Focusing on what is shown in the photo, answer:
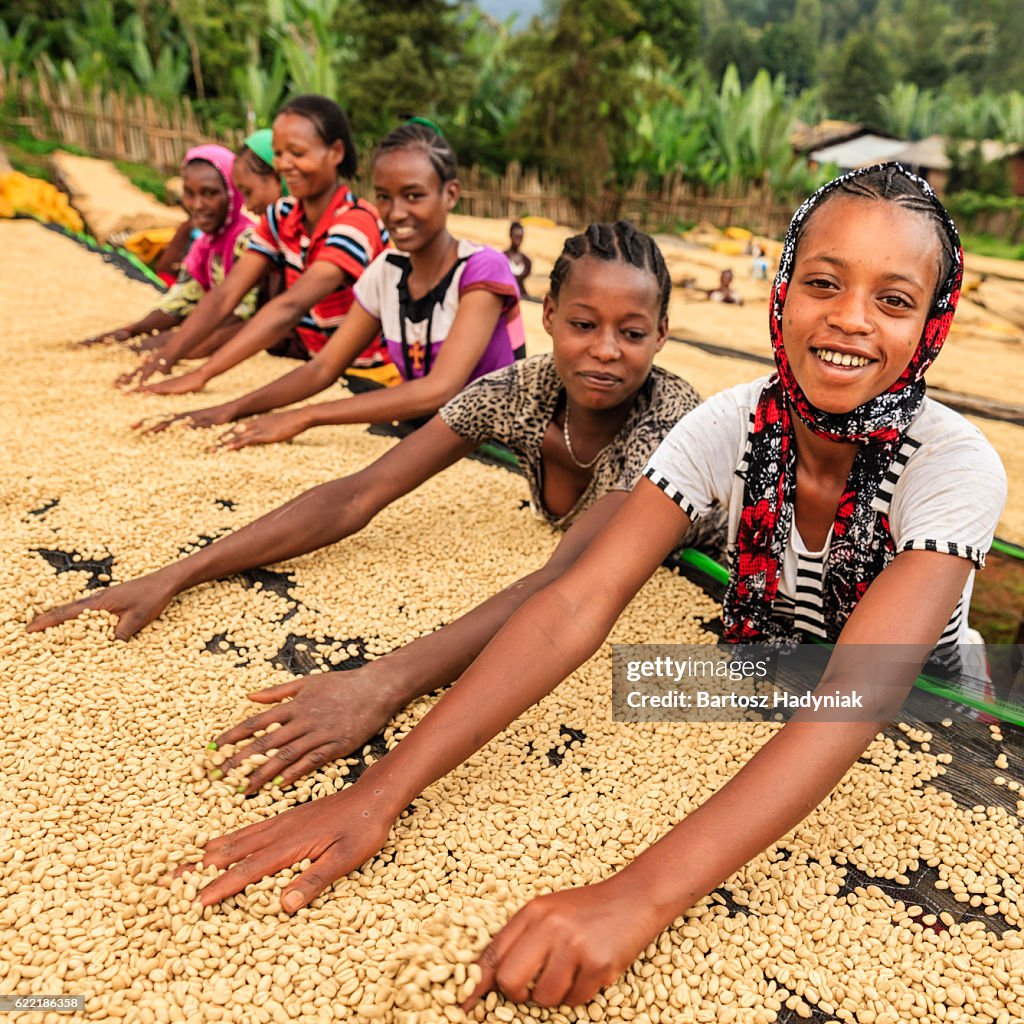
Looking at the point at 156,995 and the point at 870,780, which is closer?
the point at 156,995

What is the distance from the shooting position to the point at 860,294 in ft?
3.98

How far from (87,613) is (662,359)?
4.74 m

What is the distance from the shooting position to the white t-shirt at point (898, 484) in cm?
122

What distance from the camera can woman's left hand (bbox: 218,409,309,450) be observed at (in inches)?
109

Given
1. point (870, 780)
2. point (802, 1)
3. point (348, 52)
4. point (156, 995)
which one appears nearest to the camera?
point (156, 995)

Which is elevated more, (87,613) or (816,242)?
(816,242)

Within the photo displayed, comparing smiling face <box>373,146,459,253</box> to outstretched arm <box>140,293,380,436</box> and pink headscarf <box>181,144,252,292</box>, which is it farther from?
pink headscarf <box>181,144,252,292</box>

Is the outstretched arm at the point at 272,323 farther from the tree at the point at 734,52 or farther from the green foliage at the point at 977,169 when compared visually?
the tree at the point at 734,52

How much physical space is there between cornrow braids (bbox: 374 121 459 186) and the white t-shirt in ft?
5.84

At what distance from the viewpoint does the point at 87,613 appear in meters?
1.79

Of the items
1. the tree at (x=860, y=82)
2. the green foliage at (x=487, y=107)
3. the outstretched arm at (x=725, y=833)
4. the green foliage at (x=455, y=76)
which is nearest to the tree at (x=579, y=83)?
the green foliage at (x=455, y=76)

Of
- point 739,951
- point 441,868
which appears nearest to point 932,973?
point 739,951

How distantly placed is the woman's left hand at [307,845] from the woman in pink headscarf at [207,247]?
3.18m

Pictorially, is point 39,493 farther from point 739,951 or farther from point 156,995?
point 739,951
